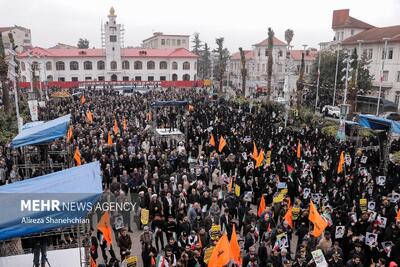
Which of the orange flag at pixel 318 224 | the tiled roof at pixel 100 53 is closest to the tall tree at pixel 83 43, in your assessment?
the tiled roof at pixel 100 53

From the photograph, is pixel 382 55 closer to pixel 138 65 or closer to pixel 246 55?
pixel 246 55

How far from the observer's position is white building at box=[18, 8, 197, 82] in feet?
218

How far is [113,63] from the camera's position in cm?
6781

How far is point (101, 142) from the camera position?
1888cm

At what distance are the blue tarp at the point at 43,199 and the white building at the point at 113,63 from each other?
63.3 m

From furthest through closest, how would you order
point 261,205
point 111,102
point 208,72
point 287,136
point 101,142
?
point 208,72
point 111,102
point 287,136
point 101,142
point 261,205

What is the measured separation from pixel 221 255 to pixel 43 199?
4.01 metres

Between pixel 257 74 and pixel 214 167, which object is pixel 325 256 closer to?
pixel 214 167

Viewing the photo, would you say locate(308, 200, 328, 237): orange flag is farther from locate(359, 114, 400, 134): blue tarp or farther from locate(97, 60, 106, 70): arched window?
locate(97, 60, 106, 70): arched window

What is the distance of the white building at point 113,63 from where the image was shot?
6656cm

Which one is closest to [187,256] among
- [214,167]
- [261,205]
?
[261,205]

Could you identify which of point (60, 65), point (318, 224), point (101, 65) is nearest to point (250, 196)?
point (318, 224)

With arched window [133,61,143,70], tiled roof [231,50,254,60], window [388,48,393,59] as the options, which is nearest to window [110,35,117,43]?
arched window [133,61,143,70]

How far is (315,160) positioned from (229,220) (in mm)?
6803
